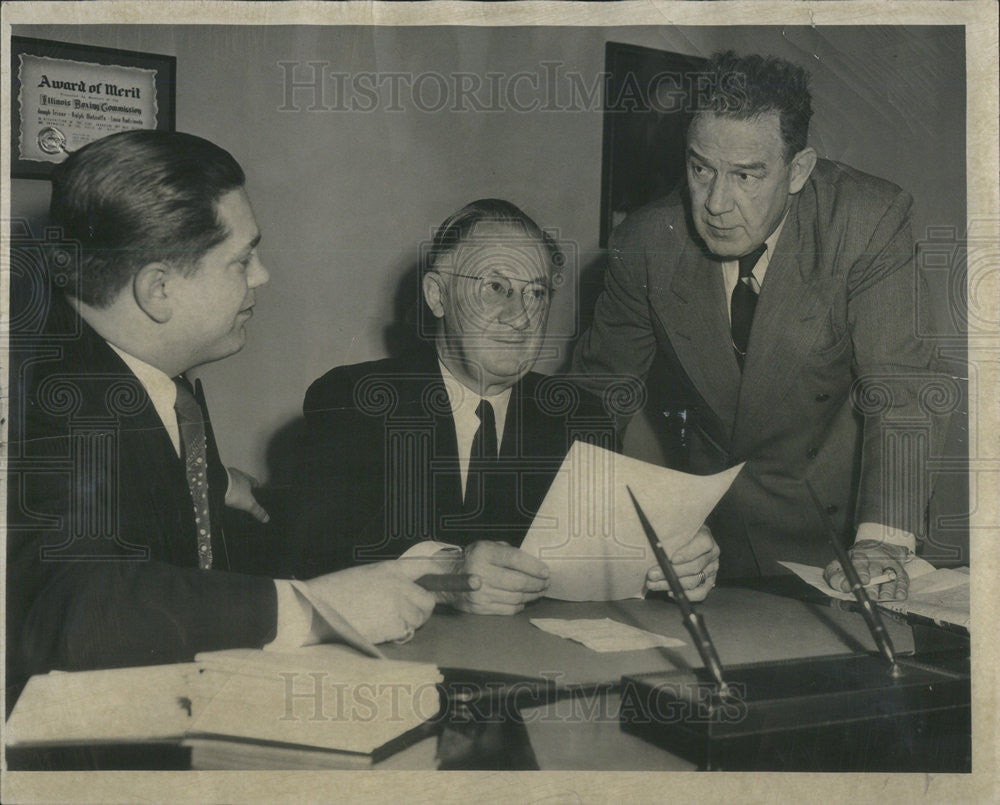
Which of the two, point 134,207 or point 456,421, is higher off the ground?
point 134,207

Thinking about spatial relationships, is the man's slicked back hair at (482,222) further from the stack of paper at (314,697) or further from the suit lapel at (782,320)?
the stack of paper at (314,697)

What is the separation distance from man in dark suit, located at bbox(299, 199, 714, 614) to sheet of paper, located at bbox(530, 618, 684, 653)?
15 centimetres

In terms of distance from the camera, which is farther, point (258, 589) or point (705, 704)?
point (258, 589)

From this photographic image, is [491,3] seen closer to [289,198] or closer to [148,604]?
[289,198]

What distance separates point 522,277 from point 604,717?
0.69 meters

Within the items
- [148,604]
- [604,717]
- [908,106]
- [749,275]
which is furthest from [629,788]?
[908,106]

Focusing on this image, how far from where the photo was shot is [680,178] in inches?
61.8

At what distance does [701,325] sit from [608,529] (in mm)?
409

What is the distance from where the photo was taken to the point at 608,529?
4.71 feet

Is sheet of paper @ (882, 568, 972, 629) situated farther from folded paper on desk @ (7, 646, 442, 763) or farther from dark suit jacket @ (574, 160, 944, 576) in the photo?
folded paper on desk @ (7, 646, 442, 763)

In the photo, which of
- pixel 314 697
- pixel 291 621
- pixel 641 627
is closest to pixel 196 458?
pixel 291 621

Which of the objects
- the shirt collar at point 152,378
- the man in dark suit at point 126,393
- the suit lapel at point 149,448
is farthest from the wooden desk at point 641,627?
the shirt collar at point 152,378

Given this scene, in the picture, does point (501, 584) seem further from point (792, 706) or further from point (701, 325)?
point (701, 325)

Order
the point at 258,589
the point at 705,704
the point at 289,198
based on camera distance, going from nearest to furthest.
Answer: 1. the point at 705,704
2. the point at 258,589
3. the point at 289,198
